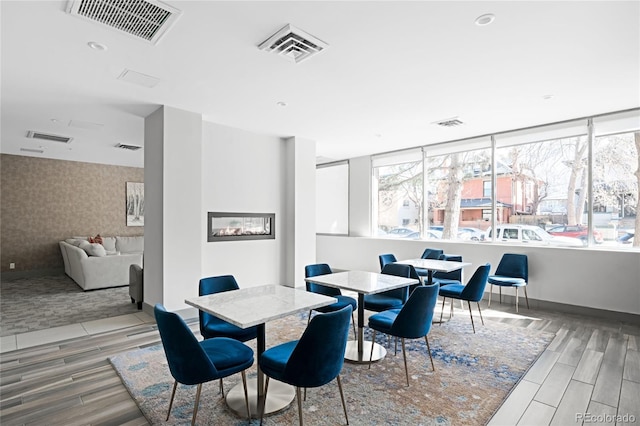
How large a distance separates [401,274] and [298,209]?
2824 mm

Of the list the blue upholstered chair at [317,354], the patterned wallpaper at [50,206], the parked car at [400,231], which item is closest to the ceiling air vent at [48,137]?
the patterned wallpaper at [50,206]

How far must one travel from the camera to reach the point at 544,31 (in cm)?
273

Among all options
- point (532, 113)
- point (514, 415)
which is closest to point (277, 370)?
point (514, 415)

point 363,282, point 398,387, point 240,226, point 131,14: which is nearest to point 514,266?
point 363,282

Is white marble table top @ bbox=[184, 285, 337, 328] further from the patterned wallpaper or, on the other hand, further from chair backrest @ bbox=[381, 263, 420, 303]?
the patterned wallpaper

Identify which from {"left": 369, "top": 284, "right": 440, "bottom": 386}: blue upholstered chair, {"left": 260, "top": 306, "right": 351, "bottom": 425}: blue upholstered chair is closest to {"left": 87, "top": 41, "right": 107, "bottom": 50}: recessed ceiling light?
{"left": 260, "top": 306, "right": 351, "bottom": 425}: blue upholstered chair

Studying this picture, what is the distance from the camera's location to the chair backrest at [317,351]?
6.46 ft

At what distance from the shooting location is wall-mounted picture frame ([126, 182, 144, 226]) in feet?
30.3

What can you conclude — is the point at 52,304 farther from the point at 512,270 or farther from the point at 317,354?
the point at 512,270

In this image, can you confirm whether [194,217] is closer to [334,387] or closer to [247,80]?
[247,80]

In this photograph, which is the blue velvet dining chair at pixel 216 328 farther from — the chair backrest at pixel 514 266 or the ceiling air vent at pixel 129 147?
the ceiling air vent at pixel 129 147

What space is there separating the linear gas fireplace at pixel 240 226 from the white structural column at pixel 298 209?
34 cm

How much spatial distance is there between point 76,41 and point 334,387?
11.6ft

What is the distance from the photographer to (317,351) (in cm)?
200
